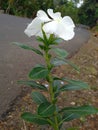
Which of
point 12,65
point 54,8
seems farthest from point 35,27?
point 54,8

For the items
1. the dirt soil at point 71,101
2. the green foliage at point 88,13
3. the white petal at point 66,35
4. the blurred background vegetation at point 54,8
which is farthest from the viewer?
the green foliage at point 88,13

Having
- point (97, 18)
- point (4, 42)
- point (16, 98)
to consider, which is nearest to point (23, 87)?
point (16, 98)

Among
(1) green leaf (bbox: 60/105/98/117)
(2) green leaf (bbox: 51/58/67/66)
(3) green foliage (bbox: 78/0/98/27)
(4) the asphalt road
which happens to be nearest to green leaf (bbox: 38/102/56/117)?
(1) green leaf (bbox: 60/105/98/117)

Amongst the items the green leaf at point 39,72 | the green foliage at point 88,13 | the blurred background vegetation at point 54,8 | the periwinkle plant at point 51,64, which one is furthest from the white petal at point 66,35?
the green foliage at point 88,13

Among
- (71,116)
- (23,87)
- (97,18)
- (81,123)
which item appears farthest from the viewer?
(97,18)

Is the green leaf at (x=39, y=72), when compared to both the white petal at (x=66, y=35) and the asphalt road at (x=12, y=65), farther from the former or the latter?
the asphalt road at (x=12, y=65)

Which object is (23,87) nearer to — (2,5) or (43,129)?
(43,129)
